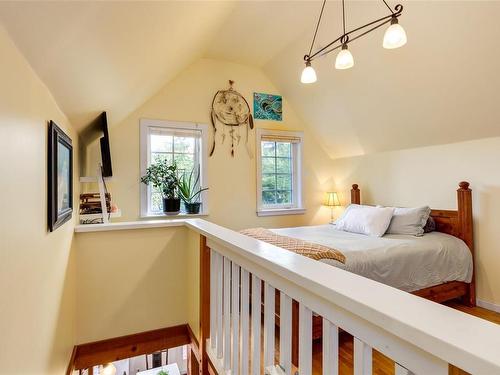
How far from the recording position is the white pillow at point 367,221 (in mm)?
3023

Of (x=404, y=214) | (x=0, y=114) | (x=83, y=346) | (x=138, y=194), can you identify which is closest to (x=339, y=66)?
(x=404, y=214)

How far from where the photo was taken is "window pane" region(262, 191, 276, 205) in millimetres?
4086

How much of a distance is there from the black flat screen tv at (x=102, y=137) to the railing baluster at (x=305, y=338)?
206 cm

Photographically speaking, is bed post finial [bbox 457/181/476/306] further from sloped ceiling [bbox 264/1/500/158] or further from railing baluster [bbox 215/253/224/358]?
railing baluster [bbox 215/253/224/358]

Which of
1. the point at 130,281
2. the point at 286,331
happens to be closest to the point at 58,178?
the point at 130,281

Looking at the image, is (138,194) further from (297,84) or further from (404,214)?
(404,214)

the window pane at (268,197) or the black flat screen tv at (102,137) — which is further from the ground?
the black flat screen tv at (102,137)

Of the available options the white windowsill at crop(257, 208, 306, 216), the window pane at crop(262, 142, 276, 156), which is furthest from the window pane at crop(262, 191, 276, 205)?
the window pane at crop(262, 142, 276, 156)

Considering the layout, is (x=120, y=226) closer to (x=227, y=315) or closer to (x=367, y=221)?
(x=227, y=315)

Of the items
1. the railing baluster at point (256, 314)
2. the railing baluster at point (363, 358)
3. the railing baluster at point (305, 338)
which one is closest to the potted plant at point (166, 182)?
the railing baluster at point (256, 314)

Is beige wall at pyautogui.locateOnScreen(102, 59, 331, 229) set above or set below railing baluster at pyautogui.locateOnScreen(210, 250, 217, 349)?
above

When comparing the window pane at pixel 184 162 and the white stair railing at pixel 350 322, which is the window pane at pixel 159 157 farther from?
the white stair railing at pixel 350 322

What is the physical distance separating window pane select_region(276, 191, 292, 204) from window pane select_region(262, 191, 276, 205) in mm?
70

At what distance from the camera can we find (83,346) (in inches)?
81.1
